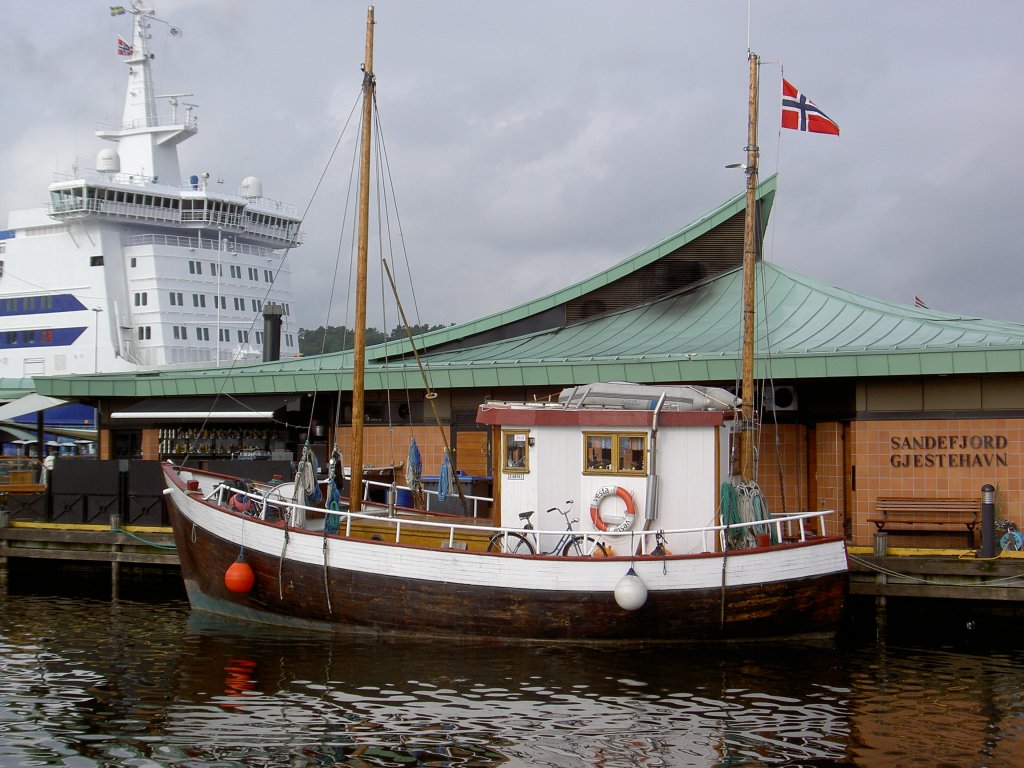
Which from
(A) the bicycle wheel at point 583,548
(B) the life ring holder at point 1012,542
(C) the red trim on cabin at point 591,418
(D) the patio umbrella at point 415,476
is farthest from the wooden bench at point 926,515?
(D) the patio umbrella at point 415,476

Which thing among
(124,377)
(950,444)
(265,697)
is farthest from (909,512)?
(124,377)

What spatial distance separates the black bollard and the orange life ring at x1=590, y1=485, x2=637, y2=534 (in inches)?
229

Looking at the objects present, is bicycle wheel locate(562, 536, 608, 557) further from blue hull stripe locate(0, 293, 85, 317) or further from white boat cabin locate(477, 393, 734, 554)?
blue hull stripe locate(0, 293, 85, 317)

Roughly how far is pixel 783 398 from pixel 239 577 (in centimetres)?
1102

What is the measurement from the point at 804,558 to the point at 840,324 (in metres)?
7.92

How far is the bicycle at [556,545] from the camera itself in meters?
17.2

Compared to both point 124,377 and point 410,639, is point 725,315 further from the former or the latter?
point 124,377

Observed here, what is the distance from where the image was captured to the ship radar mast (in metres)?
51.3

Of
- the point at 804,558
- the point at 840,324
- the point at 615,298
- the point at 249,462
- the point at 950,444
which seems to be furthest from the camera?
the point at 615,298

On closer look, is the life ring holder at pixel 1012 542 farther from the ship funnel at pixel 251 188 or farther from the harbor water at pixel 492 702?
the ship funnel at pixel 251 188

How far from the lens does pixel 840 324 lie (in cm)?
2292

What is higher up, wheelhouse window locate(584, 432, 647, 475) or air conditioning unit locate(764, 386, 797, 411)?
air conditioning unit locate(764, 386, 797, 411)

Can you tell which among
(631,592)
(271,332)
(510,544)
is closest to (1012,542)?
(631,592)

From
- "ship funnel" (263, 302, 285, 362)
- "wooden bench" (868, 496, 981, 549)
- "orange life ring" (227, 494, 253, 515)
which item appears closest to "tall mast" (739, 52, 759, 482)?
"wooden bench" (868, 496, 981, 549)
